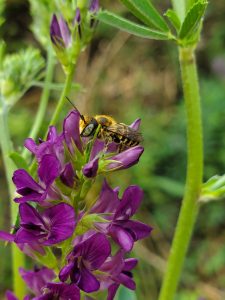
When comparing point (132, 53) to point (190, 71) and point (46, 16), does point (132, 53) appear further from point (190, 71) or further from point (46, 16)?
point (190, 71)

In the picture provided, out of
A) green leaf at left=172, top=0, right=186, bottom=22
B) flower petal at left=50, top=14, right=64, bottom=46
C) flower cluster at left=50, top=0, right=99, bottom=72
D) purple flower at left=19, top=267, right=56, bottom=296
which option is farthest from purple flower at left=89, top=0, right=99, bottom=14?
purple flower at left=19, top=267, right=56, bottom=296

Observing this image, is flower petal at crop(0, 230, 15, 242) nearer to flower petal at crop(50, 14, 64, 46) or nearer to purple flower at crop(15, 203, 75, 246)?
purple flower at crop(15, 203, 75, 246)

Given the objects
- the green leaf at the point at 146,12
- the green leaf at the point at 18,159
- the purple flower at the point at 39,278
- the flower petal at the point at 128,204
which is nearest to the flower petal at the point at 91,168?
the flower petal at the point at 128,204

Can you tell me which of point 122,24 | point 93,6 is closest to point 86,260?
point 122,24

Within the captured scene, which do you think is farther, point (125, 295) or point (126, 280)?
point (125, 295)

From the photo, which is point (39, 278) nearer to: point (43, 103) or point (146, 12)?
point (43, 103)

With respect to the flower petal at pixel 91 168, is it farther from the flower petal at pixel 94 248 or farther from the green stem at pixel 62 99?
the green stem at pixel 62 99
